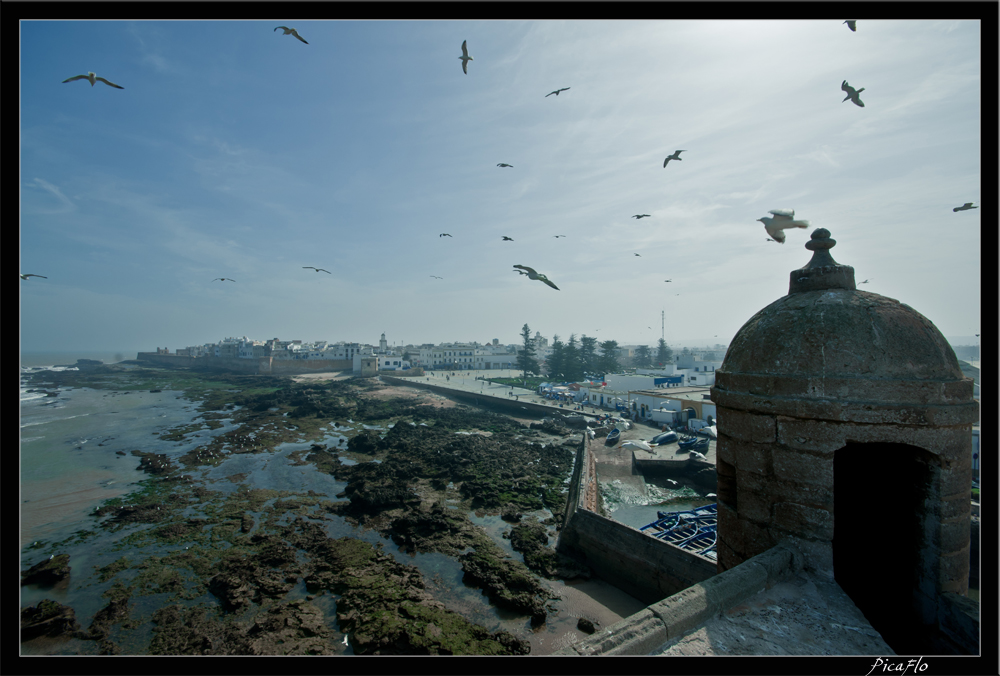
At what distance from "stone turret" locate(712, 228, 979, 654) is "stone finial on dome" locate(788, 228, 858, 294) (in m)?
0.01

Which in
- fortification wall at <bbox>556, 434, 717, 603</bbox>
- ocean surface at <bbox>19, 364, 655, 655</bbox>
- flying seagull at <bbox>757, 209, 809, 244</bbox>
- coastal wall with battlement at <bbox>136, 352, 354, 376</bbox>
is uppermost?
flying seagull at <bbox>757, 209, 809, 244</bbox>

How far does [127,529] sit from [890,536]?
22335mm

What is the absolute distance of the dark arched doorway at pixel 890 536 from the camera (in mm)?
3574

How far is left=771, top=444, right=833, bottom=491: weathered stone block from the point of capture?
351cm

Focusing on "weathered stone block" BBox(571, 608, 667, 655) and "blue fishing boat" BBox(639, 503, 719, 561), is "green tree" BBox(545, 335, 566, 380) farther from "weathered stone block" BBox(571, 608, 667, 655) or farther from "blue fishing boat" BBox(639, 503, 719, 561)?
"weathered stone block" BBox(571, 608, 667, 655)

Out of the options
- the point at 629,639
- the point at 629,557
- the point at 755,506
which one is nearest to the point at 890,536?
the point at 755,506

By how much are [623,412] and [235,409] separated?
38378 mm

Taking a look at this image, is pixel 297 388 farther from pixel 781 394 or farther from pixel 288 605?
pixel 781 394

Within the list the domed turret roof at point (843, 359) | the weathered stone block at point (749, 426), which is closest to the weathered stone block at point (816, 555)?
the weathered stone block at point (749, 426)

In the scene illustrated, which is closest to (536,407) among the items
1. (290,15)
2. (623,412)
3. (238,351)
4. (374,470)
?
(623,412)

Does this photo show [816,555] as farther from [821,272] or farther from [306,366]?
[306,366]

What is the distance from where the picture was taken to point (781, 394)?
363 cm

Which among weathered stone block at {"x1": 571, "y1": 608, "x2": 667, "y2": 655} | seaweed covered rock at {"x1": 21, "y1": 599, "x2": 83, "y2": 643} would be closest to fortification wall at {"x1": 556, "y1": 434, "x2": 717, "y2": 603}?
weathered stone block at {"x1": 571, "y1": 608, "x2": 667, "y2": 655}

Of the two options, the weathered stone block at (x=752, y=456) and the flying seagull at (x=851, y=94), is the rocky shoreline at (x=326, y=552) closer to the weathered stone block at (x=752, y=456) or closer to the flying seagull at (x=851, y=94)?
the weathered stone block at (x=752, y=456)
